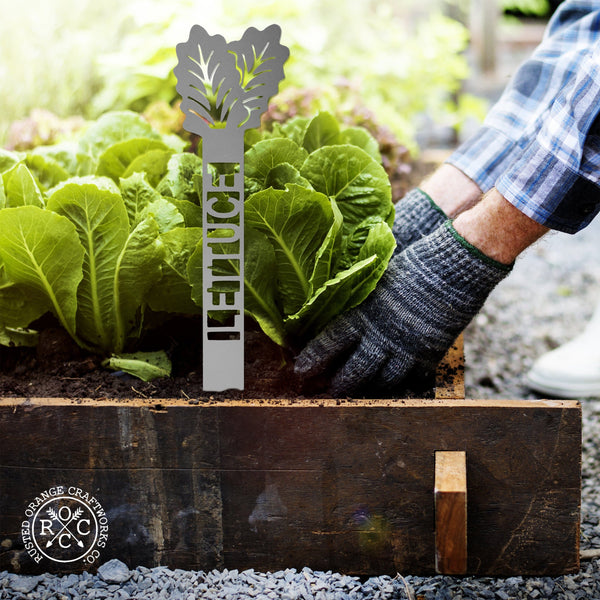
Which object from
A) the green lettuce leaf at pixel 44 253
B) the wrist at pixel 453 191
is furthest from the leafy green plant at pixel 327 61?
the green lettuce leaf at pixel 44 253

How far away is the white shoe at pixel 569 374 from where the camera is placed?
7.16 ft

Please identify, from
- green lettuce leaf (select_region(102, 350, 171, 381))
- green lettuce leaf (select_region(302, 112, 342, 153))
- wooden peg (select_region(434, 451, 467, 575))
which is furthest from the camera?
green lettuce leaf (select_region(302, 112, 342, 153))

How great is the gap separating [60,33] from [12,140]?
1.72 metres

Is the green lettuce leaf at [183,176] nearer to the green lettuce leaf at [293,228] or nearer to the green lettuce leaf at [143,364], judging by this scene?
the green lettuce leaf at [293,228]

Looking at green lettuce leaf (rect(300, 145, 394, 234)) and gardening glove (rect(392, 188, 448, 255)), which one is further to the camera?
gardening glove (rect(392, 188, 448, 255))

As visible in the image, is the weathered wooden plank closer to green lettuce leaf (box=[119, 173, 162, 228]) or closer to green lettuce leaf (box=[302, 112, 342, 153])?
green lettuce leaf (box=[119, 173, 162, 228])

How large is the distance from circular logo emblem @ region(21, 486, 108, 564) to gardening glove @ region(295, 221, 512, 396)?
45cm

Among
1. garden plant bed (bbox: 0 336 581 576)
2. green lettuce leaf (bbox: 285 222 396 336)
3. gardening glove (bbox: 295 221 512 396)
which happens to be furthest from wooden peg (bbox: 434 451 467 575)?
green lettuce leaf (bbox: 285 222 396 336)

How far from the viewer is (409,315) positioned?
1.20m

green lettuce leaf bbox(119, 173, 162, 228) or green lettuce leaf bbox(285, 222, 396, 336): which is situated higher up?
green lettuce leaf bbox(119, 173, 162, 228)

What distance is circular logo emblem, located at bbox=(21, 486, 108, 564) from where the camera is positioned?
3.88 feet

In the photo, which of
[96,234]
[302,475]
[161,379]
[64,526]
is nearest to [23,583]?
[64,526]

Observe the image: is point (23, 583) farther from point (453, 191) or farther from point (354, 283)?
point (453, 191)

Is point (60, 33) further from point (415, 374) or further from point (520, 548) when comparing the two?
point (520, 548)
